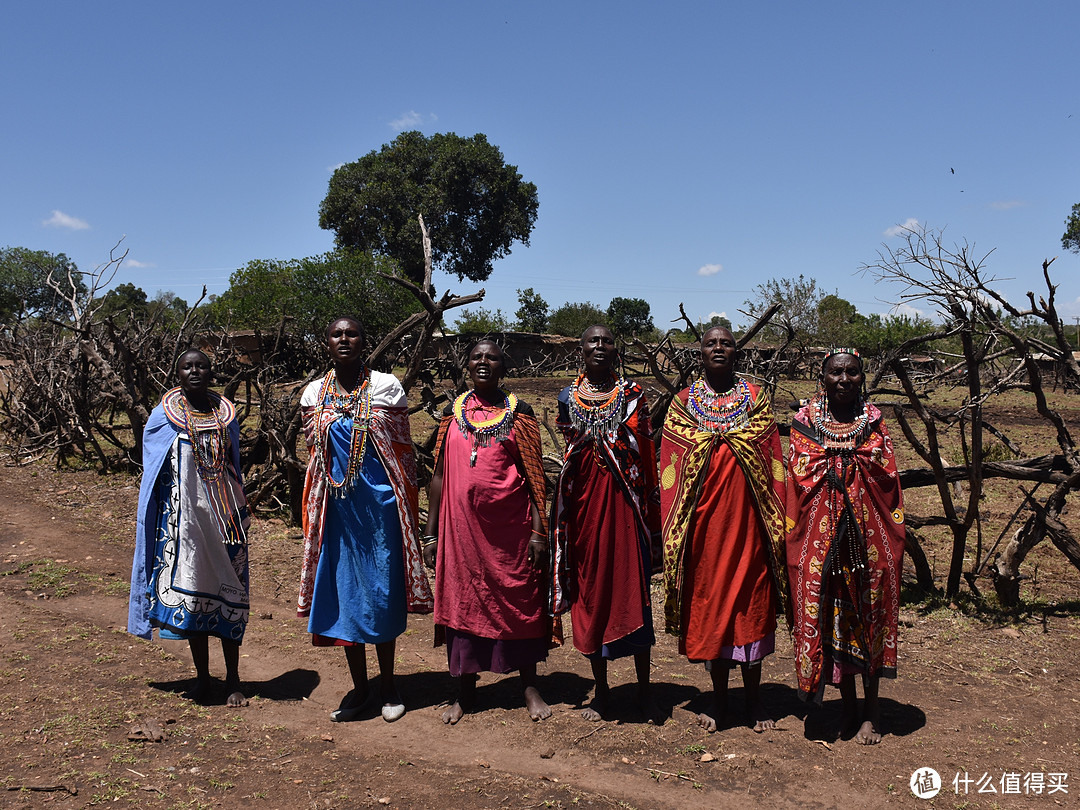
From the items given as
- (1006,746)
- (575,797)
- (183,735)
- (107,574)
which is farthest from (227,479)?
(1006,746)

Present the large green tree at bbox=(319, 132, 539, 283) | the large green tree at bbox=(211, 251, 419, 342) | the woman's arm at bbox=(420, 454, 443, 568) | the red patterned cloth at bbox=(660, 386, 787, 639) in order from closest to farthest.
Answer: the red patterned cloth at bbox=(660, 386, 787, 639)
the woman's arm at bbox=(420, 454, 443, 568)
the large green tree at bbox=(211, 251, 419, 342)
the large green tree at bbox=(319, 132, 539, 283)

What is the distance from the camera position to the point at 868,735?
11.2ft

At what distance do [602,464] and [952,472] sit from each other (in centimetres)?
302

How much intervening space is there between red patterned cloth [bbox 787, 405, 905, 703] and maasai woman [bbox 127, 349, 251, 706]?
9.22ft

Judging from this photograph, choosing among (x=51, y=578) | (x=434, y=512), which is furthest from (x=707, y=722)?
(x=51, y=578)

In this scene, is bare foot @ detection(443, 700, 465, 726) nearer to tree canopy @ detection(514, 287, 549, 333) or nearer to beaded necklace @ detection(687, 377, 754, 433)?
beaded necklace @ detection(687, 377, 754, 433)

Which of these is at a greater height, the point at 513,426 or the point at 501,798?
the point at 513,426

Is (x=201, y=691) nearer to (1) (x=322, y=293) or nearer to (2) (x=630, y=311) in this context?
(1) (x=322, y=293)

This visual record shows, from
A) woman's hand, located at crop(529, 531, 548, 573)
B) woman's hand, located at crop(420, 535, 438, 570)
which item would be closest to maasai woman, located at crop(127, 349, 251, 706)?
woman's hand, located at crop(420, 535, 438, 570)

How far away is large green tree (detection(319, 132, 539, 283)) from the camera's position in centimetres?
3338

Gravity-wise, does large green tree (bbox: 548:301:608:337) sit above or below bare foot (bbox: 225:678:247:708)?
above

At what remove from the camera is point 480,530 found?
3.67 meters

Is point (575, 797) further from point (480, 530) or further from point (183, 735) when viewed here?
point (183, 735)

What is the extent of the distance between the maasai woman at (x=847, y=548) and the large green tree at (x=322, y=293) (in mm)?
22729
